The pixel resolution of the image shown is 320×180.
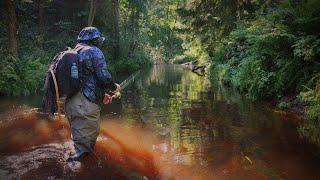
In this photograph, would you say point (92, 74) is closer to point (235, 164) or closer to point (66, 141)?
point (66, 141)

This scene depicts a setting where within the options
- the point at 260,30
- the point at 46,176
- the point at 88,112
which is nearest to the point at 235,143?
the point at 88,112

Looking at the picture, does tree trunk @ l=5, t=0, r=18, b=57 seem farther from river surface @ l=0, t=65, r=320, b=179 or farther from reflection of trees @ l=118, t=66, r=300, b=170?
river surface @ l=0, t=65, r=320, b=179

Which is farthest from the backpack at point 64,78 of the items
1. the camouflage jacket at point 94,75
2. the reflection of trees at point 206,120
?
the reflection of trees at point 206,120

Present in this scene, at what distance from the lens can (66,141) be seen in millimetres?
7875

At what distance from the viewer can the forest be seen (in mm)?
12156

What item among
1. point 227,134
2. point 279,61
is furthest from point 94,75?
point 279,61

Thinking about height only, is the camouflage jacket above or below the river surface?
above

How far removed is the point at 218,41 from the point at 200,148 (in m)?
21.6

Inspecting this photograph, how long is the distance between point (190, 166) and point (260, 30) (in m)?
9.32

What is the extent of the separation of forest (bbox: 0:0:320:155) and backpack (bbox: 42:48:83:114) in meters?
4.88

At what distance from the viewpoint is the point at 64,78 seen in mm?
6402

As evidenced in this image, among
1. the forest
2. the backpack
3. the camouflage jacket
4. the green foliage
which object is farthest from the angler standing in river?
the green foliage

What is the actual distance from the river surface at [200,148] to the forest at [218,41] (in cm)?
86

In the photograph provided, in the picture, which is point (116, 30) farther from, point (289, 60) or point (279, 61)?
point (289, 60)
